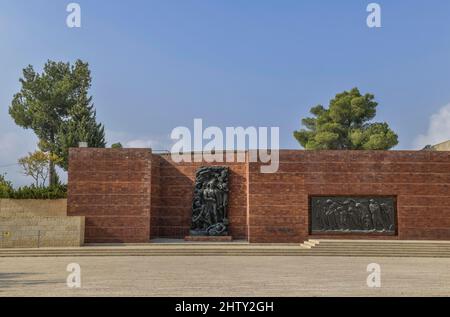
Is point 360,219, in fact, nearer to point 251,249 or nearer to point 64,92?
point 251,249

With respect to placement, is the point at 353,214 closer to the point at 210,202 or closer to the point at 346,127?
the point at 210,202

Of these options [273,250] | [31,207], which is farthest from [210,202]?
[31,207]

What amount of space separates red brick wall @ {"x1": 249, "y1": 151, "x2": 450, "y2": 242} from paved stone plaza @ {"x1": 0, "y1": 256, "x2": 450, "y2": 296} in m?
5.60

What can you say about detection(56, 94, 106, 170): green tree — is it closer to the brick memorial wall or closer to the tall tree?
the tall tree

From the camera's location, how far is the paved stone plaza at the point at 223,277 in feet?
30.2

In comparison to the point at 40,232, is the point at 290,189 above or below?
above

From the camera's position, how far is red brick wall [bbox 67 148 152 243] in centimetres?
2233

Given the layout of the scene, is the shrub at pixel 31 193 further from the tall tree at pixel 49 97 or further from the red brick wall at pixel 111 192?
the tall tree at pixel 49 97

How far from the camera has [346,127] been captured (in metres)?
42.9

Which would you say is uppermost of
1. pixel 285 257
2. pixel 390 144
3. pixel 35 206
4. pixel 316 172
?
pixel 390 144

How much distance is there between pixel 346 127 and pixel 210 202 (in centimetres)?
2300
